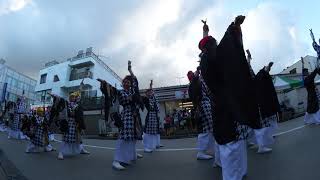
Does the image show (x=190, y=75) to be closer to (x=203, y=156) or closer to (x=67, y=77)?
(x=203, y=156)

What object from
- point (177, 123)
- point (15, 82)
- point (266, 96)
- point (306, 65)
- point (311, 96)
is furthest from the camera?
point (15, 82)

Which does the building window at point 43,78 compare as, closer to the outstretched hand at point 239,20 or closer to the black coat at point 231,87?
the outstretched hand at point 239,20

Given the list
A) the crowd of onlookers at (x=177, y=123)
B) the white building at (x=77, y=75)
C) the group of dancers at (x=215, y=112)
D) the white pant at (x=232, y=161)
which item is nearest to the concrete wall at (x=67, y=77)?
the white building at (x=77, y=75)

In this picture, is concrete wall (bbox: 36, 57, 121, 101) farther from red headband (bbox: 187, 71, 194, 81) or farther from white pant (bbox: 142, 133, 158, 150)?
red headband (bbox: 187, 71, 194, 81)

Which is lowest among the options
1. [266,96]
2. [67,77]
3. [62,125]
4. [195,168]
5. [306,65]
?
[195,168]

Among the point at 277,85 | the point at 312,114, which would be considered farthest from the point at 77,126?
the point at 277,85

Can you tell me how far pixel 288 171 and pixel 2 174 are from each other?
5.49m

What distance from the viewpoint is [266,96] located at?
8586mm

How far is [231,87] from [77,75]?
50997 millimetres

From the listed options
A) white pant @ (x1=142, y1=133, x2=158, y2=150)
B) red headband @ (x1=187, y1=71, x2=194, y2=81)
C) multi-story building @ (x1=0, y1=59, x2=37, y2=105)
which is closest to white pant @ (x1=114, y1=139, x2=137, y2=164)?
red headband @ (x1=187, y1=71, x2=194, y2=81)

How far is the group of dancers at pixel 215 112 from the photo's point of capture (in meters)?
4.13

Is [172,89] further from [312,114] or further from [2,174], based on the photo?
[2,174]

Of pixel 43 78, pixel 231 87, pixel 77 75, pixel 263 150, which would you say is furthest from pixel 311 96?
pixel 43 78

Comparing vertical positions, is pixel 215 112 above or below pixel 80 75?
below
